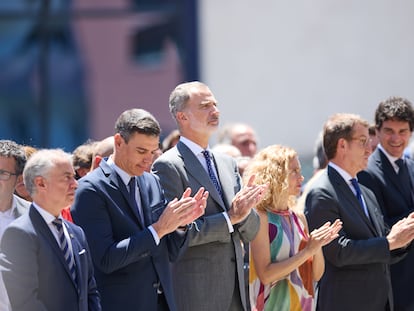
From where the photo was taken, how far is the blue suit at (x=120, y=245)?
5.00 m

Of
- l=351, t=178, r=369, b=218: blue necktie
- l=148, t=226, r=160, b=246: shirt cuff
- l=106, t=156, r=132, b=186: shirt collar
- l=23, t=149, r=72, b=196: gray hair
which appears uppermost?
l=23, t=149, r=72, b=196: gray hair

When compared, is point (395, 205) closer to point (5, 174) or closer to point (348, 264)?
point (348, 264)

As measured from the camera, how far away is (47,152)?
4758 millimetres

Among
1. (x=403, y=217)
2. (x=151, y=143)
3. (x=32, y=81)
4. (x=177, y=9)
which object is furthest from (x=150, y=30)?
(x=151, y=143)

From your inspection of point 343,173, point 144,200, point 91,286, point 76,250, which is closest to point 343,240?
point 343,173

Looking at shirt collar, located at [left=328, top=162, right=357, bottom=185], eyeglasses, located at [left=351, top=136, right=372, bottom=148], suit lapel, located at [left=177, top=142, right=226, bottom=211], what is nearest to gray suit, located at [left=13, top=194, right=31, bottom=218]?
suit lapel, located at [left=177, top=142, right=226, bottom=211]

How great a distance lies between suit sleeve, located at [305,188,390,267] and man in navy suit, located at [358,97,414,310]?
0.51 m

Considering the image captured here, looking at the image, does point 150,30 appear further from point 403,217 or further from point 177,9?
point 403,217

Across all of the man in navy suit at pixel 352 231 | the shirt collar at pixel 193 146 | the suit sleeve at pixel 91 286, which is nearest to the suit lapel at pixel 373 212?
the man in navy suit at pixel 352 231

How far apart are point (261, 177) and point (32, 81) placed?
5306 mm

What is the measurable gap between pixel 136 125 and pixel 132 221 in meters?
0.46

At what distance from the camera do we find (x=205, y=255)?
17.9 feet

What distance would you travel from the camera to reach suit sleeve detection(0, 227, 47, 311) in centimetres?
448

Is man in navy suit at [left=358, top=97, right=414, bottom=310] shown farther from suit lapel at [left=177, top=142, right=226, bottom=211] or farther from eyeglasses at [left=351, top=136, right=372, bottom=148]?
suit lapel at [left=177, top=142, right=226, bottom=211]
